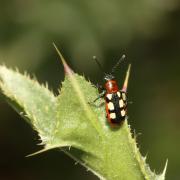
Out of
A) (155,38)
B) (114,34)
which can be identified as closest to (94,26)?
(114,34)

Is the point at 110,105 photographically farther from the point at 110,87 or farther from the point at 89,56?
the point at 89,56

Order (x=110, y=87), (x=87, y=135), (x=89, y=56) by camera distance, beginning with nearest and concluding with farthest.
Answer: (x=87, y=135) < (x=110, y=87) < (x=89, y=56)

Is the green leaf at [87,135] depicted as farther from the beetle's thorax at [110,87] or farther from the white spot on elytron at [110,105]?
the beetle's thorax at [110,87]

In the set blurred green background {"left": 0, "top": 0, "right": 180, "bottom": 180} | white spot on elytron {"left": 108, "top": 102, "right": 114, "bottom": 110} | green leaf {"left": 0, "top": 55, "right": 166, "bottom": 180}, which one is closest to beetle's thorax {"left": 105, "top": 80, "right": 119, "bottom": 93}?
white spot on elytron {"left": 108, "top": 102, "right": 114, "bottom": 110}

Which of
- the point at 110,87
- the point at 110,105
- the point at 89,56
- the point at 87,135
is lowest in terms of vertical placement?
the point at 87,135

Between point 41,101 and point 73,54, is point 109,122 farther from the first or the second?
point 73,54

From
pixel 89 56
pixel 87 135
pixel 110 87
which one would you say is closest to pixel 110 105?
pixel 110 87
